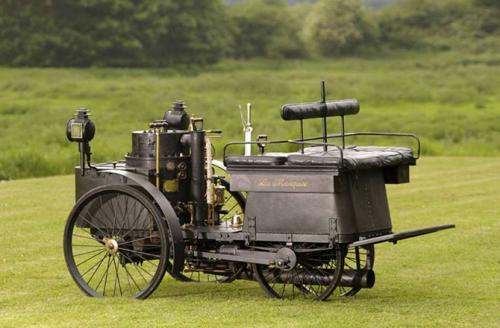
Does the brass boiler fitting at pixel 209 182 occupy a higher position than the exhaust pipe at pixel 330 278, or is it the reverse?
the brass boiler fitting at pixel 209 182

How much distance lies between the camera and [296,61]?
5600 cm

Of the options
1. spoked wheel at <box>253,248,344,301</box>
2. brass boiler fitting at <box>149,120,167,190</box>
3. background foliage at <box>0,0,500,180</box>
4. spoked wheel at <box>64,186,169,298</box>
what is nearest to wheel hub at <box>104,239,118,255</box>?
spoked wheel at <box>64,186,169,298</box>

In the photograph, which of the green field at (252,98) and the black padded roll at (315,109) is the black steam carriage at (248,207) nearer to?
the black padded roll at (315,109)

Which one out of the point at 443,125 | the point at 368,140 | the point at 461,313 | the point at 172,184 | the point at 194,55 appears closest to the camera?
the point at 461,313

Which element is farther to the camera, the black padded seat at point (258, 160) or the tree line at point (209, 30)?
the tree line at point (209, 30)

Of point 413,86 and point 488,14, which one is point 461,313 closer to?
point 413,86

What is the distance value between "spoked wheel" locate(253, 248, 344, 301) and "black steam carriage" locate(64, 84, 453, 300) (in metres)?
0.01

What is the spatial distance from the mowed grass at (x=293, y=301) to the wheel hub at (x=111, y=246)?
0.45 metres

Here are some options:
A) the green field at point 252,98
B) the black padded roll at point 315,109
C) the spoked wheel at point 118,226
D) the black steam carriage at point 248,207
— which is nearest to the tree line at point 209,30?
the green field at point 252,98

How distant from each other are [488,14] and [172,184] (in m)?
46.7

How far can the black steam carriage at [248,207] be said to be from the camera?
428 inches

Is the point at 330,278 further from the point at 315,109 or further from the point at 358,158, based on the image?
the point at 315,109

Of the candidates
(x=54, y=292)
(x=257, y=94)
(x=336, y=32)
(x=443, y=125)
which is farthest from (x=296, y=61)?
Answer: (x=54, y=292)

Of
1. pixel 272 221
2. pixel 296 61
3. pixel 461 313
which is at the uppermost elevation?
pixel 296 61
